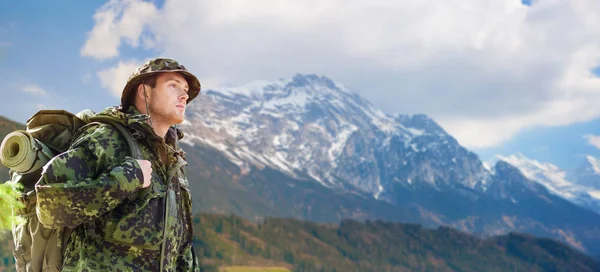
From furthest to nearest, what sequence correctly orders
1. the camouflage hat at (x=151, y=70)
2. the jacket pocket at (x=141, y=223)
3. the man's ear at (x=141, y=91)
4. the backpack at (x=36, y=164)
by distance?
the man's ear at (x=141, y=91)
the camouflage hat at (x=151, y=70)
the jacket pocket at (x=141, y=223)
the backpack at (x=36, y=164)

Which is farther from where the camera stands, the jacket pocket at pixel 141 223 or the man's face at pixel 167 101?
the man's face at pixel 167 101

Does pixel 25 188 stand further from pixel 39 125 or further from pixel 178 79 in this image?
pixel 178 79

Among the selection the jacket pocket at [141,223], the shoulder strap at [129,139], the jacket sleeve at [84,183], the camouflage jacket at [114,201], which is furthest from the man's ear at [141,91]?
the jacket pocket at [141,223]

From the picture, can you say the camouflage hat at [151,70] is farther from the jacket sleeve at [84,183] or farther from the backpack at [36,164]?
the jacket sleeve at [84,183]

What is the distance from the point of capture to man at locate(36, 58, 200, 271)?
16.3 ft

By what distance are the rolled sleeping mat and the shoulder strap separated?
0.64 m

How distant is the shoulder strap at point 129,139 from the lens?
18.2 feet

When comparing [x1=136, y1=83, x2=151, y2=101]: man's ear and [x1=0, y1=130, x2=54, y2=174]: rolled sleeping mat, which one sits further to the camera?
[x1=136, y1=83, x2=151, y2=101]: man's ear

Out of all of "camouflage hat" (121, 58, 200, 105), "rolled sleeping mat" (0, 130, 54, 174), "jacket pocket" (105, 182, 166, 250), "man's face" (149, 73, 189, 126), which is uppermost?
"camouflage hat" (121, 58, 200, 105)

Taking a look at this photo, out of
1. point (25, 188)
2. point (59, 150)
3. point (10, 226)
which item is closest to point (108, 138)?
point (59, 150)

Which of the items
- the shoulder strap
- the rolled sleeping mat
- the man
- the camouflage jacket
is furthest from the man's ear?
the rolled sleeping mat

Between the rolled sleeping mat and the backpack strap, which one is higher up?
the backpack strap

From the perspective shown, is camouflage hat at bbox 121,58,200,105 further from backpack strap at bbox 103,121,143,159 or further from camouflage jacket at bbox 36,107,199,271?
backpack strap at bbox 103,121,143,159

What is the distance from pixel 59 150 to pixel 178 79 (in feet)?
4.11
